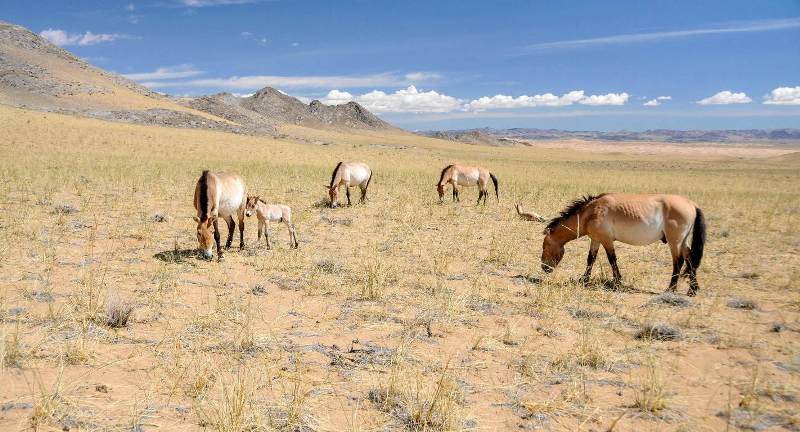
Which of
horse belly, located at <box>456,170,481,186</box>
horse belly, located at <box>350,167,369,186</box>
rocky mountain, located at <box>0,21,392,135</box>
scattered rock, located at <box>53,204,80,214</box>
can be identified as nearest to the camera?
scattered rock, located at <box>53,204,80,214</box>

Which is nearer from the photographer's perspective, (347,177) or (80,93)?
(347,177)

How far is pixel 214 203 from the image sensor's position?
884 cm

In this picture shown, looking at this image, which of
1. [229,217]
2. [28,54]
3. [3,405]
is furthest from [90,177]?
[28,54]

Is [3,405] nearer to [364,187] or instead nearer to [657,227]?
[657,227]

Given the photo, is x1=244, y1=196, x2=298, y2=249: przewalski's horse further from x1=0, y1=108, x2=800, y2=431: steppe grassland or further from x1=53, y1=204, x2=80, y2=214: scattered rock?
x1=53, y1=204, x2=80, y2=214: scattered rock

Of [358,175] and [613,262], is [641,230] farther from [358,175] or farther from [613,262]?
[358,175]

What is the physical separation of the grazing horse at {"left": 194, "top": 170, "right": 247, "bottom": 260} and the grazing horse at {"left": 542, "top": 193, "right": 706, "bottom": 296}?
5.73m

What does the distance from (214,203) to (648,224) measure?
716 centimetres

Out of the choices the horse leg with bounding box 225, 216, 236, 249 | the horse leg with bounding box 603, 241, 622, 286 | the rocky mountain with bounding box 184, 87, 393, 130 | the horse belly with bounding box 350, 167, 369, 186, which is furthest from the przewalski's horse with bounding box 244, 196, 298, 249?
the rocky mountain with bounding box 184, 87, 393, 130

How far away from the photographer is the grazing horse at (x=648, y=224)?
7668 mm

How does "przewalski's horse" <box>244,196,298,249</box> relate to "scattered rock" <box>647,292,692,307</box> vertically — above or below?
above

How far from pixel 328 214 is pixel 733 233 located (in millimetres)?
11043

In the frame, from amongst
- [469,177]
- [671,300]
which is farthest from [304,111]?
[671,300]

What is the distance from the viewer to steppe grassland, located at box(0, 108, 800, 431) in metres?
3.93
